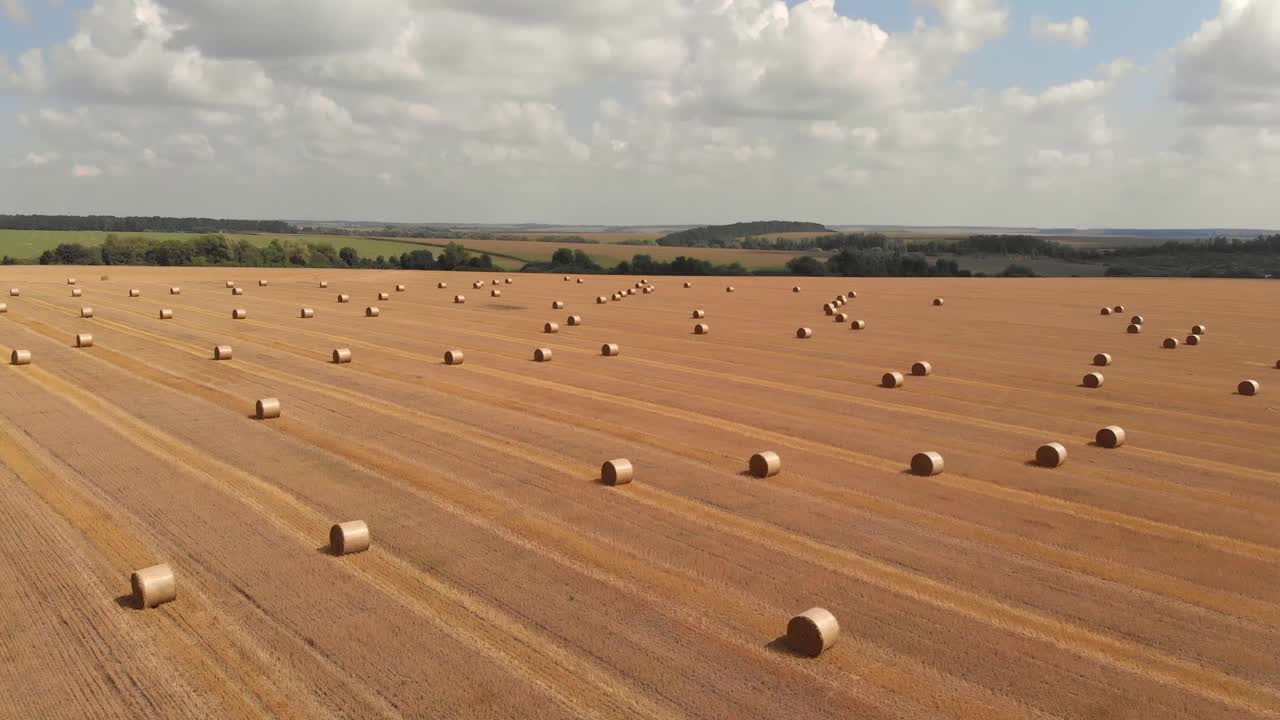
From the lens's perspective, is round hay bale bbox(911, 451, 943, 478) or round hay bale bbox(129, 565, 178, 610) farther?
round hay bale bbox(911, 451, 943, 478)

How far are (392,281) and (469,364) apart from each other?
110ft

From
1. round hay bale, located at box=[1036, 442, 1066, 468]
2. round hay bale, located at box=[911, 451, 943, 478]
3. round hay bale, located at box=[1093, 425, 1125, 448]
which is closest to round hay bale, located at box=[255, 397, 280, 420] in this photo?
round hay bale, located at box=[911, 451, 943, 478]

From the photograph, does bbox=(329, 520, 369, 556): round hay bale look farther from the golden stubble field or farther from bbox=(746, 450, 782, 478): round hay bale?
bbox=(746, 450, 782, 478): round hay bale

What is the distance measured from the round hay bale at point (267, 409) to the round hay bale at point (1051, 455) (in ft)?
34.9

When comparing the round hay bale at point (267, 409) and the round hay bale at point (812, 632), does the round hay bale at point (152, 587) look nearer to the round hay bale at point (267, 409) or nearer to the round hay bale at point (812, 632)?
the round hay bale at point (812, 632)

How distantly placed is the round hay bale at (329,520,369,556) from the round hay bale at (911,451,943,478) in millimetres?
6282

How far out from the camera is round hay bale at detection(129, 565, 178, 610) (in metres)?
7.26

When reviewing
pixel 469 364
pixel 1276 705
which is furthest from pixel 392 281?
pixel 1276 705

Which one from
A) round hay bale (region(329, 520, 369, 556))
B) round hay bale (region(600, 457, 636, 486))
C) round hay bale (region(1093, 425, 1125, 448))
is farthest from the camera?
round hay bale (region(1093, 425, 1125, 448))

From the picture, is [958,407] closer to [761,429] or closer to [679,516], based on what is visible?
[761,429]

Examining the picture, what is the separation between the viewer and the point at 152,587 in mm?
7273

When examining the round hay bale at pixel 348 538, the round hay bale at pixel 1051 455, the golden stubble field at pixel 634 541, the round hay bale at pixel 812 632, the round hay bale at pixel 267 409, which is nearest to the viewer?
the golden stubble field at pixel 634 541

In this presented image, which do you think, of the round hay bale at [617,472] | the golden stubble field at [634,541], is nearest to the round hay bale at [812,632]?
the golden stubble field at [634,541]

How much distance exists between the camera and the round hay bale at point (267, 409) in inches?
545
